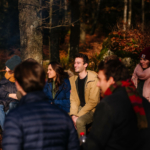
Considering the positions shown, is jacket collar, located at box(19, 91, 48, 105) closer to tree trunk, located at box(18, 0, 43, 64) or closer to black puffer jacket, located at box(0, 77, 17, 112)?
black puffer jacket, located at box(0, 77, 17, 112)

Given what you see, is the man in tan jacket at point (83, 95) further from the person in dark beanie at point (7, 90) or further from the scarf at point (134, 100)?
the scarf at point (134, 100)

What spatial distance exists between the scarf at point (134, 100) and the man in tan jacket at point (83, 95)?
216 cm

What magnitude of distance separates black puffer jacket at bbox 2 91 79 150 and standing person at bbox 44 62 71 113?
250 centimetres

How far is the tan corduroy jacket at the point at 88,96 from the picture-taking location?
4.46 metres

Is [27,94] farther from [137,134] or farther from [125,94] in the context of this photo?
[137,134]

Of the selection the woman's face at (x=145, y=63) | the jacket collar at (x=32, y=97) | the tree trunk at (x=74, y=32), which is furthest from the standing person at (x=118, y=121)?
the tree trunk at (x=74, y=32)

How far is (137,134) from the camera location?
2.16 metres

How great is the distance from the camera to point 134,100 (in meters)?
2.18

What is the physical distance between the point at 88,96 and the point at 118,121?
2605mm

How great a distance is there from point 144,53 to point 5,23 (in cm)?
1448

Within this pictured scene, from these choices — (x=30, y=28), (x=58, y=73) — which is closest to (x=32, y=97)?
(x=58, y=73)

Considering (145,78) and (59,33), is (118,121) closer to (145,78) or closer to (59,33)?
(145,78)

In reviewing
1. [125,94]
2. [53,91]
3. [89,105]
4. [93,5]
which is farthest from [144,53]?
[93,5]

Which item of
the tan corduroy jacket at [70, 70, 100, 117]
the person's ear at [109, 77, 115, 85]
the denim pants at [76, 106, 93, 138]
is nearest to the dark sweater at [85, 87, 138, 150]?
the person's ear at [109, 77, 115, 85]
